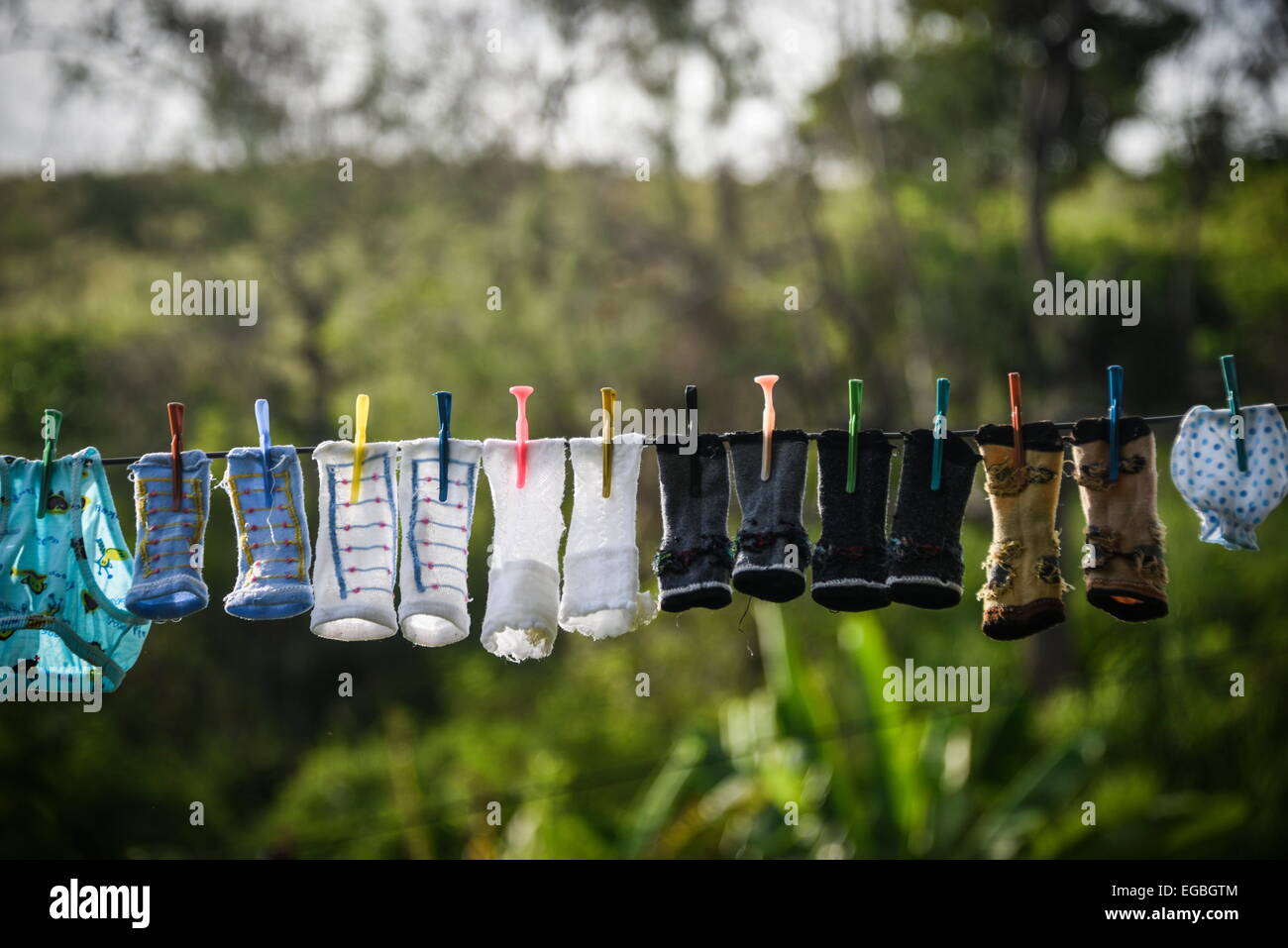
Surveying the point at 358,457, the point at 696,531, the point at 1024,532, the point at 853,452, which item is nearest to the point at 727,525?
the point at 696,531

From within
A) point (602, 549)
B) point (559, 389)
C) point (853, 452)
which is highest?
point (559, 389)

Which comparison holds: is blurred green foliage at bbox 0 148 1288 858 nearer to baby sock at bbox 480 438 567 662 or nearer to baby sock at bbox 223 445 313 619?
baby sock at bbox 480 438 567 662

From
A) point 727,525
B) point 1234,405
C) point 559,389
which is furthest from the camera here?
point 559,389

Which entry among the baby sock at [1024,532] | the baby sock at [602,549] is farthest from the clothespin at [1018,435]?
the baby sock at [602,549]

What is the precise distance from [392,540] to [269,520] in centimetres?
33

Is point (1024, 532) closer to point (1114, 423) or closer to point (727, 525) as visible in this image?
point (1114, 423)

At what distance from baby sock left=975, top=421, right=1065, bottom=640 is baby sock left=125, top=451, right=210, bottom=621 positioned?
207 cm

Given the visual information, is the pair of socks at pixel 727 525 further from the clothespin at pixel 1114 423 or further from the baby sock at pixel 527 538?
the clothespin at pixel 1114 423

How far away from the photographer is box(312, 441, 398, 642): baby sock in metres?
3.25

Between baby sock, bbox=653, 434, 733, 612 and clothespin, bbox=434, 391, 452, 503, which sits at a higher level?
clothespin, bbox=434, 391, 452, 503

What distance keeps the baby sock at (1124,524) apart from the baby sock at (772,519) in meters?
0.74

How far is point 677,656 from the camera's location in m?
11.0

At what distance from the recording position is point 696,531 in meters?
3.25

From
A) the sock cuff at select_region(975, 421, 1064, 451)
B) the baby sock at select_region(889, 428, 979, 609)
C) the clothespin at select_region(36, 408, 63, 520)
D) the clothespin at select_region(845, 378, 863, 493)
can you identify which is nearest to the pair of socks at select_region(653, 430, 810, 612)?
the clothespin at select_region(845, 378, 863, 493)
